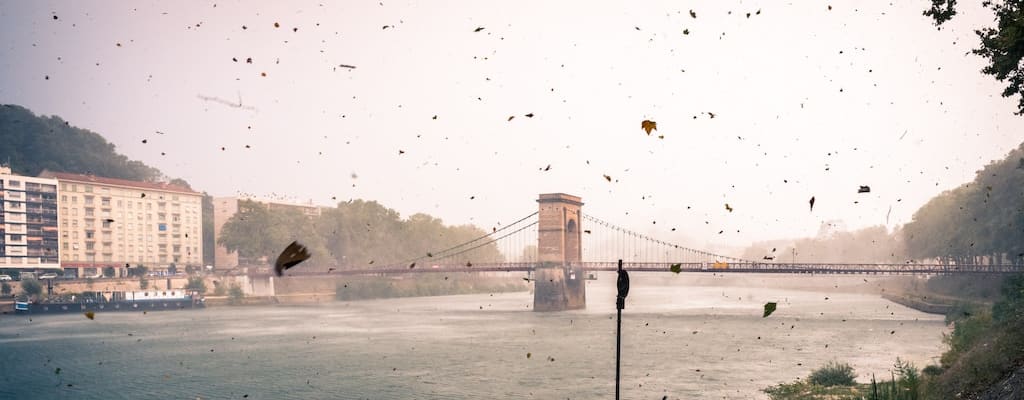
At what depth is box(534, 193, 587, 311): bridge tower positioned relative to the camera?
7869 centimetres

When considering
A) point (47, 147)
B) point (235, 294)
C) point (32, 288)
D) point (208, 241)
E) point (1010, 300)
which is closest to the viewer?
point (1010, 300)

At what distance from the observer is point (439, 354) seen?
139 feet

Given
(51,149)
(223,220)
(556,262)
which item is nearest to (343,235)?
(223,220)

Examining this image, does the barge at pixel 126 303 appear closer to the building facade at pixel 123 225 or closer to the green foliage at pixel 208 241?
the building facade at pixel 123 225

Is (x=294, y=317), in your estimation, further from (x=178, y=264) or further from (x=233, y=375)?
(x=178, y=264)

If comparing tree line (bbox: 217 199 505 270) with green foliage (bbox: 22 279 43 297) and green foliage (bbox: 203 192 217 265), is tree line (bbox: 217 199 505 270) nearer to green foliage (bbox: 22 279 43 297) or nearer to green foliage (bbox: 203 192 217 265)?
green foliage (bbox: 203 192 217 265)

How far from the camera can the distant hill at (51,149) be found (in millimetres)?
117688

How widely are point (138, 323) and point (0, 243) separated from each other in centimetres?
4258

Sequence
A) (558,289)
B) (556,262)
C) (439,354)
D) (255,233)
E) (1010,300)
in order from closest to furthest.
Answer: (1010,300)
(439,354)
(558,289)
(556,262)
(255,233)

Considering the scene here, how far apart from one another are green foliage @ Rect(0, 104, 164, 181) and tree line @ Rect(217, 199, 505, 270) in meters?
30.8

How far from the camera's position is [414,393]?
3047cm

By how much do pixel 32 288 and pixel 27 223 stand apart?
2326 centimetres

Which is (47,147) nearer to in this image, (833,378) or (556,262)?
(556,262)

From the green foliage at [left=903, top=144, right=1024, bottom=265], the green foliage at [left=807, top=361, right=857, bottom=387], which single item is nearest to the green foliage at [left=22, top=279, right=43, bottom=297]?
the green foliage at [left=807, top=361, right=857, bottom=387]
